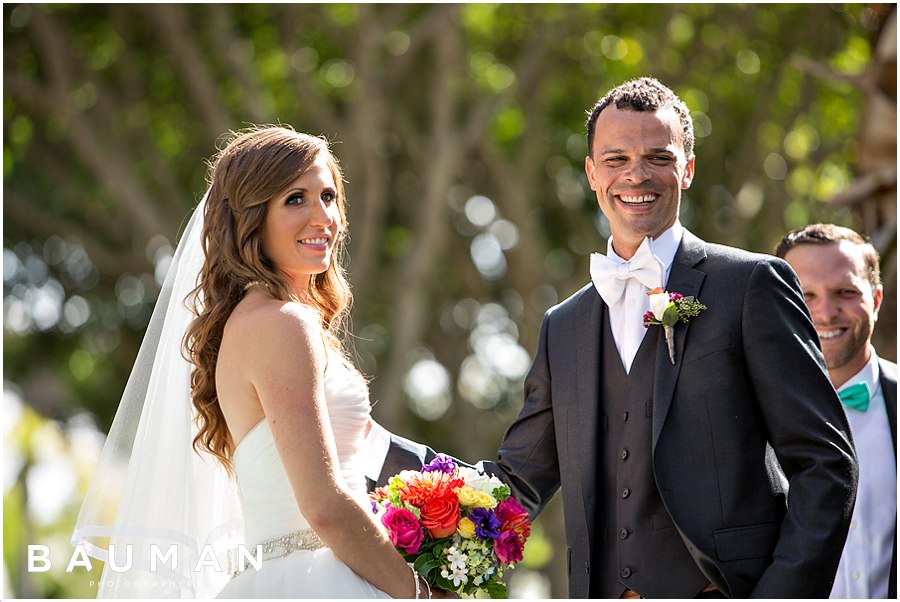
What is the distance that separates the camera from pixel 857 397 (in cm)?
512

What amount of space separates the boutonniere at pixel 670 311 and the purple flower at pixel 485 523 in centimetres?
78

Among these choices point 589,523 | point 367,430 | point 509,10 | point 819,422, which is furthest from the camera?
point 509,10

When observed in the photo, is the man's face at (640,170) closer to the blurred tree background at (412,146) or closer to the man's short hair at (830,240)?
the man's short hair at (830,240)

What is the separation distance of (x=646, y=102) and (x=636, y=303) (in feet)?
2.23

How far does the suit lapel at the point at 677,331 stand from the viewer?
3.99 m

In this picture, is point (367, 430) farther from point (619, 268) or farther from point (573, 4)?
point (573, 4)

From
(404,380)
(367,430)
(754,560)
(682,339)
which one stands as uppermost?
(682,339)

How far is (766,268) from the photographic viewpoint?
4.02 m

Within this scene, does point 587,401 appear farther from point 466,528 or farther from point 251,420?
A: point 251,420

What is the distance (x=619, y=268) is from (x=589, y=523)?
0.86m

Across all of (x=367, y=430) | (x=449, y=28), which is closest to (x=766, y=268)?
(x=367, y=430)

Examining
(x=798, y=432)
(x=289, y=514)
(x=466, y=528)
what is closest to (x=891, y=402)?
A: (x=798, y=432)

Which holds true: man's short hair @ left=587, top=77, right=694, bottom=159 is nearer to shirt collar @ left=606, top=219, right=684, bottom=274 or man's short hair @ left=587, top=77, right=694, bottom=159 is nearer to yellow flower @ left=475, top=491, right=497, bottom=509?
shirt collar @ left=606, top=219, right=684, bottom=274

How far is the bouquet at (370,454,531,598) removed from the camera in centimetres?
399
